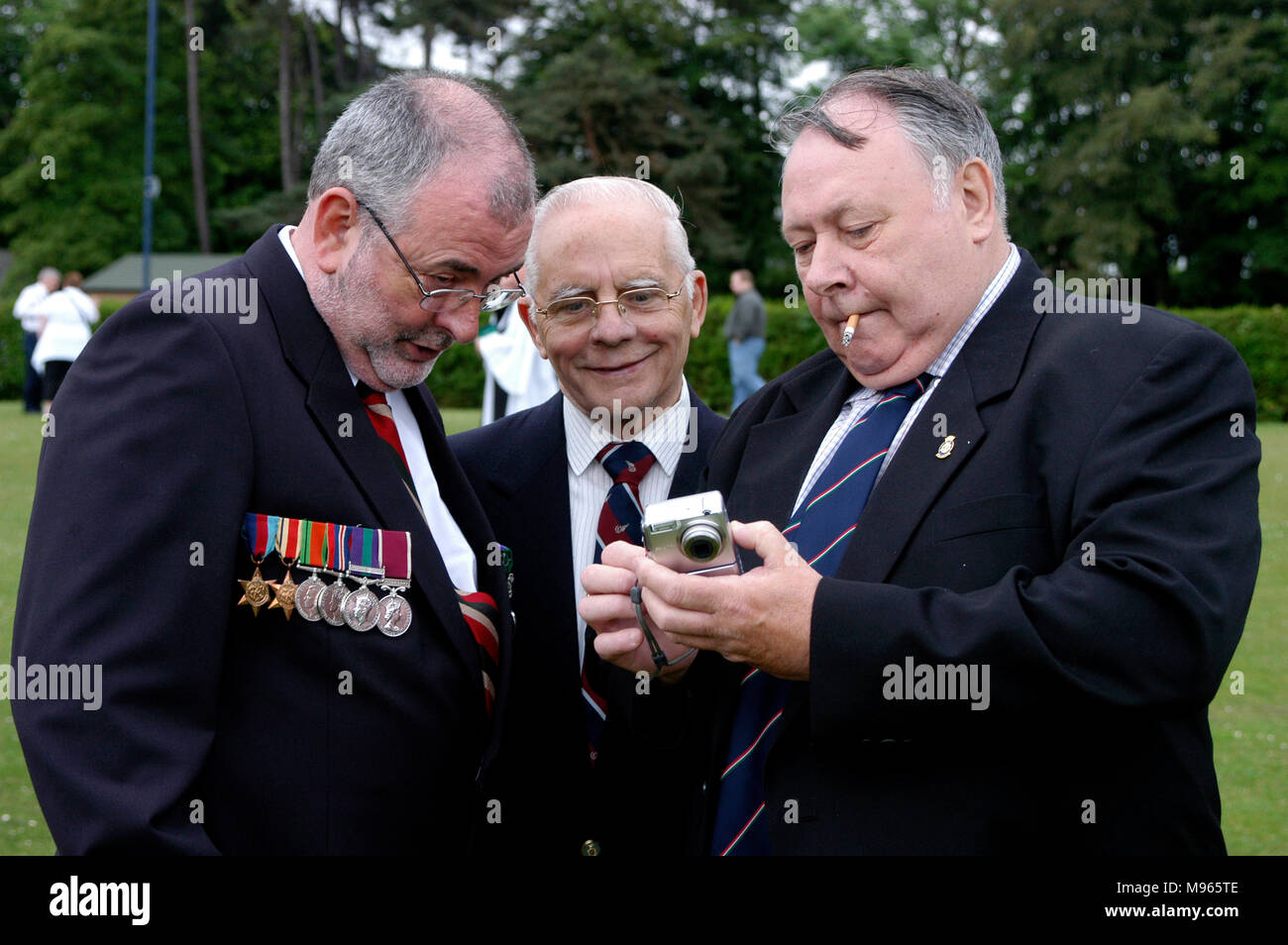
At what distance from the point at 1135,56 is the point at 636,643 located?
39.9 meters

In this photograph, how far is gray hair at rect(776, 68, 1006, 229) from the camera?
2.35 m

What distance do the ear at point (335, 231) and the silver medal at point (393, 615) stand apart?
694mm

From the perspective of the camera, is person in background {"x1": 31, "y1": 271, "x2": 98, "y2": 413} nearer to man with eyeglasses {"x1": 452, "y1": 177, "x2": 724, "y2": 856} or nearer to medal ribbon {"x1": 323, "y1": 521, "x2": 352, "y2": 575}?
man with eyeglasses {"x1": 452, "y1": 177, "x2": 724, "y2": 856}

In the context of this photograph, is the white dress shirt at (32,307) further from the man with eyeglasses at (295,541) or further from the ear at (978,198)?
the ear at (978,198)

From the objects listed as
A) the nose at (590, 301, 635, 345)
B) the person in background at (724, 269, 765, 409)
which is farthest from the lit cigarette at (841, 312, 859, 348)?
the person in background at (724, 269, 765, 409)

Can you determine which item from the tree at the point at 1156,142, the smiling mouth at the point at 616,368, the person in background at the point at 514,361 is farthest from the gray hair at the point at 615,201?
the tree at the point at 1156,142

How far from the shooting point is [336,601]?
7.48 feet

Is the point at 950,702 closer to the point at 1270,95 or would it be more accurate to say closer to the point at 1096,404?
the point at 1096,404

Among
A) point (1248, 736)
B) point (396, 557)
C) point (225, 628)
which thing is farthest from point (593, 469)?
point (1248, 736)

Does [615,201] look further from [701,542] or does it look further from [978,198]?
[701,542]

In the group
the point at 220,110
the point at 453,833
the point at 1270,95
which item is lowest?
the point at 453,833

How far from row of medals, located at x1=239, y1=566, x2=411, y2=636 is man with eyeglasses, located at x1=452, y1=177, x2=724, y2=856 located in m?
0.64

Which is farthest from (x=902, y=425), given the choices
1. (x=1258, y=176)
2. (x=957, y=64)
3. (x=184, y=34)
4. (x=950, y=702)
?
(x=184, y=34)

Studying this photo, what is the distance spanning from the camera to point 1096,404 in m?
2.12
